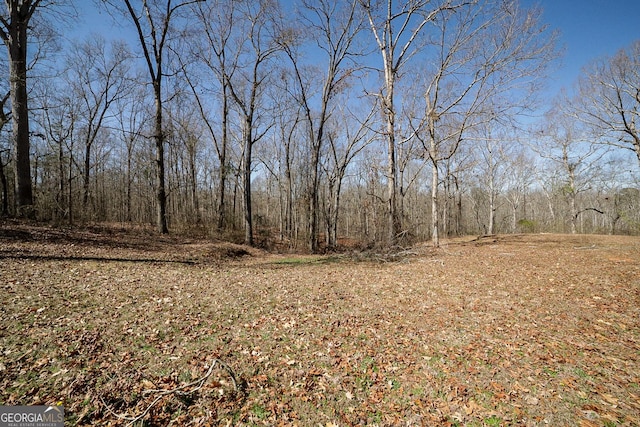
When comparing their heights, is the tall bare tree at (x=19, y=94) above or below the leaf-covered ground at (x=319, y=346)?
above

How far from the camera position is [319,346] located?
13.3 ft

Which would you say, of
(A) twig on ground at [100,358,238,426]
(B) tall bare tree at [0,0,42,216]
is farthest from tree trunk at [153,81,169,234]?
(A) twig on ground at [100,358,238,426]

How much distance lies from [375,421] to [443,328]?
226 centimetres

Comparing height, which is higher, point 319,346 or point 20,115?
point 20,115

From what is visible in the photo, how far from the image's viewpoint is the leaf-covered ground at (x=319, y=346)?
2.84 m

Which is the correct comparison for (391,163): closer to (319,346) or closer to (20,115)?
(319,346)

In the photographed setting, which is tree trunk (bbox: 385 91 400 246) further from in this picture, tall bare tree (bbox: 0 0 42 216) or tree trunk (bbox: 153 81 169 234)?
tall bare tree (bbox: 0 0 42 216)

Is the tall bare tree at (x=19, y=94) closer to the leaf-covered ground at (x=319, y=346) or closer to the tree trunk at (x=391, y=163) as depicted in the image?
the leaf-covered ground at (x=319, y=346)

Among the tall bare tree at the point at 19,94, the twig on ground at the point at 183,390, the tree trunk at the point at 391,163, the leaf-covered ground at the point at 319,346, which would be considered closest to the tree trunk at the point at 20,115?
the tall bare tree at the point at 19,94

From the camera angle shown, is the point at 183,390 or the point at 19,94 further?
the point at 19,94

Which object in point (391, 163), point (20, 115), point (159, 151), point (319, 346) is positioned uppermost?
point (20, 115)

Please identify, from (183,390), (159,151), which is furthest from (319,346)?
(159,151)

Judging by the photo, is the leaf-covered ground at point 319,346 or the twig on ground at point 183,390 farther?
the leaf-covered ground at point 319,346

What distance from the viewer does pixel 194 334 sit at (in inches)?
163
